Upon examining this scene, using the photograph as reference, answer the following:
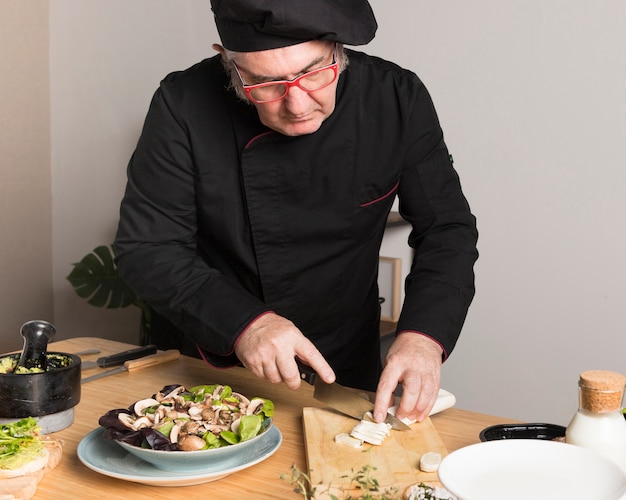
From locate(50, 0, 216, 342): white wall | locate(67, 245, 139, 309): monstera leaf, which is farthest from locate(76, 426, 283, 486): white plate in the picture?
locate(50, 0, 216, 342): white wall

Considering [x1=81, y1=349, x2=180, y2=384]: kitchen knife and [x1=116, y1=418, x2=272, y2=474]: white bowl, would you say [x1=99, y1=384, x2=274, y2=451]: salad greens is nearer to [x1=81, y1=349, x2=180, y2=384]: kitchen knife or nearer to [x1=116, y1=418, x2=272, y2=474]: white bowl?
[x1=116, y1=418, x2=272, y2=474]: white bowl

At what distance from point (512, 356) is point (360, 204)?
167 centimetres

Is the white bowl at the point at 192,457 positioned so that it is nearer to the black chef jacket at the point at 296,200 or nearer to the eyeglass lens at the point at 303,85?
the black chef jacket at the point at 296,200

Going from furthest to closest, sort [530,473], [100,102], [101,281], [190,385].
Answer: [100,102] < [101,281] < [190,385] < [530,473]

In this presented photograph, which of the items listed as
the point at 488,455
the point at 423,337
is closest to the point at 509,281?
the point at 423,337

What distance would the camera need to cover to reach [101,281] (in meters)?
3.91

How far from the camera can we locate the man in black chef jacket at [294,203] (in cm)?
155

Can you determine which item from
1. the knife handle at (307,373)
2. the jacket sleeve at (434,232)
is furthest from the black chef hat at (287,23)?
the knife handle at (307,373)

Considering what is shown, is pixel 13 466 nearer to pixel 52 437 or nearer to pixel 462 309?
pixel 52 437

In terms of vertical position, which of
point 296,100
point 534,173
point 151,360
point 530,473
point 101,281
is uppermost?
point 296,100

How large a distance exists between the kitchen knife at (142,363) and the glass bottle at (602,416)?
41.7 inches

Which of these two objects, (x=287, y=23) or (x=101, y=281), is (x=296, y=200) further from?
(x=101, y=281)

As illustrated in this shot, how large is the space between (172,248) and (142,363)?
30 centimetres

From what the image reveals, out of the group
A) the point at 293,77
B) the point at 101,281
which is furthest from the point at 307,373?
the point at 101,281
